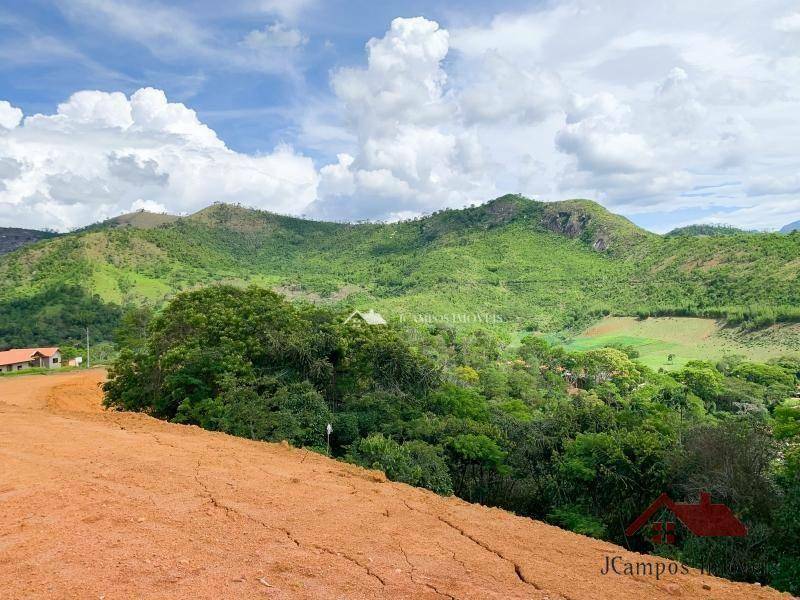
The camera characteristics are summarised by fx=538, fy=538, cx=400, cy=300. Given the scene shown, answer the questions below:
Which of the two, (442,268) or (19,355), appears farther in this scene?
(442,268)

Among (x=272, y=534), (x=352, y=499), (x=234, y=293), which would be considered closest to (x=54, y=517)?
(x=272, y=534)

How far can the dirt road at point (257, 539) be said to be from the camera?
19.0ft

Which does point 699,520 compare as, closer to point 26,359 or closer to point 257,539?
point 257,539

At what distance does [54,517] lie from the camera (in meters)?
7.09

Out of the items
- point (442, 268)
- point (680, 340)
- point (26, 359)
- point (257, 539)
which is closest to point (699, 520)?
point (257, 539)

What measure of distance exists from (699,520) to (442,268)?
106 m

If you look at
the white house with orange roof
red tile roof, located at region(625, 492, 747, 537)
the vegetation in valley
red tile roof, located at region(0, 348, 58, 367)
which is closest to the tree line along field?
the vegetation in valley

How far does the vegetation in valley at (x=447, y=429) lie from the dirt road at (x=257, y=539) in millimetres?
5208

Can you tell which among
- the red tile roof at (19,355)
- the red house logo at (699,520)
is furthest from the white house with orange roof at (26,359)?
the red house logo at (699,520)

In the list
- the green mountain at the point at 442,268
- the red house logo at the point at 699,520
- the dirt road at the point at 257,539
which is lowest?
the red house logo at the point at 699,520

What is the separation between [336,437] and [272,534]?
1354 centimetres

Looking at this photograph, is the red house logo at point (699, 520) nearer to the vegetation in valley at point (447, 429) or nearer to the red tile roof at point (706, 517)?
the red tile roof at point (706, 517)

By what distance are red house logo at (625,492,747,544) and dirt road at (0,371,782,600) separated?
528 cm

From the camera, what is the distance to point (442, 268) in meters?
118
